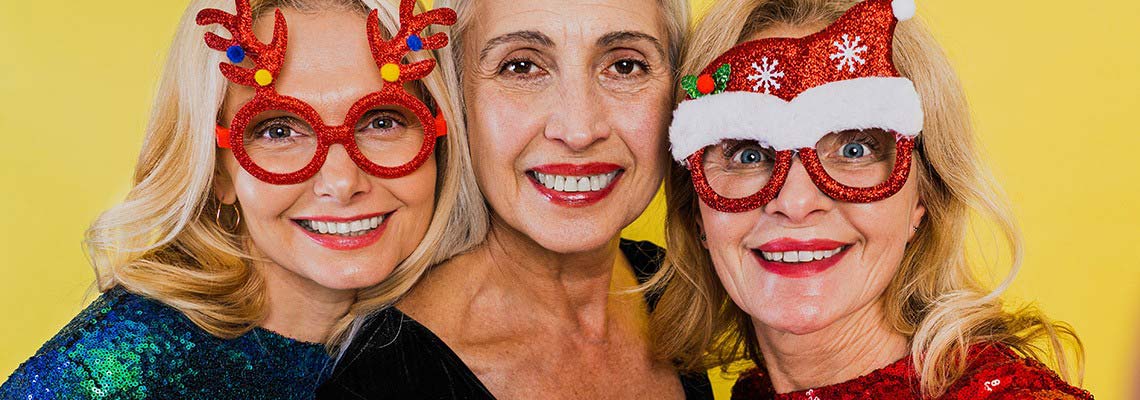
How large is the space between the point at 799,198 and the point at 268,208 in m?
1.40

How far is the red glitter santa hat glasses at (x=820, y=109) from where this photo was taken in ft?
8.78

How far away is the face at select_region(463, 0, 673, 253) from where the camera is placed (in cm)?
312

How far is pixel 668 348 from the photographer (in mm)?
3543

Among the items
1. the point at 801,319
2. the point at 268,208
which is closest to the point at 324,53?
the point at 268,208

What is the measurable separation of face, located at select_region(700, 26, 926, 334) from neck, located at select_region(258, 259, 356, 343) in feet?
3.91

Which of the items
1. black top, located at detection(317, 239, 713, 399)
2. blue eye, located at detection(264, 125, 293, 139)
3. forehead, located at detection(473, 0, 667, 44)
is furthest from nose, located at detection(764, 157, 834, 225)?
blue eye, located at detection(264, 125, 293, 139)

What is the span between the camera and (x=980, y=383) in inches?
103

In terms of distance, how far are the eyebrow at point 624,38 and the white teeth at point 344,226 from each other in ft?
2.55

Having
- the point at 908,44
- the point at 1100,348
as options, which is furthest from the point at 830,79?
the point at 1100,348

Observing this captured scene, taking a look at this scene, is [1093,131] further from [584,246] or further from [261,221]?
Result: [261,221]

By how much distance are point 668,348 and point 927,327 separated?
92 centimetres

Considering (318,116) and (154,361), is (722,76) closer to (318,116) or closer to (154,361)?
(318,116)

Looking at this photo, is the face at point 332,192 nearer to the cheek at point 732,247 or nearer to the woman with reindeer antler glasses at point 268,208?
the woman with reindeer antler glasses at point 268,208

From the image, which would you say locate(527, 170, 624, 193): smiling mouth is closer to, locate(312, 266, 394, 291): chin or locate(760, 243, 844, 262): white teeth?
locate(312, 266, 394, 291): chin
